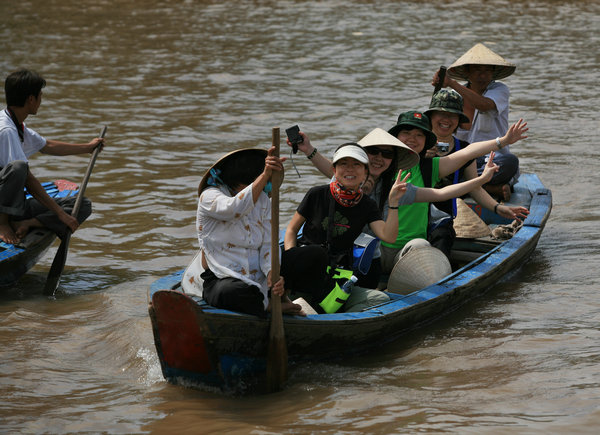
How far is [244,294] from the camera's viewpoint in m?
4.72

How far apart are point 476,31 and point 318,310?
14499mm

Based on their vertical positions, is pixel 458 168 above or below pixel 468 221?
above

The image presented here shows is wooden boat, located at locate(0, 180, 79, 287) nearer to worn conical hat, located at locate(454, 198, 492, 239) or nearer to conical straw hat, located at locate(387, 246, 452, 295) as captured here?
conical straw hat, located at locate(387, 246, 452, 295)

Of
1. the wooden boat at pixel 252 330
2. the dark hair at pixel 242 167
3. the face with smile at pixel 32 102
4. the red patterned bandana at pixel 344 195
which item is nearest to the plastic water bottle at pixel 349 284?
the wooden boat at pixel 252 330

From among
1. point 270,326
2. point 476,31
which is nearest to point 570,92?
point 476,31

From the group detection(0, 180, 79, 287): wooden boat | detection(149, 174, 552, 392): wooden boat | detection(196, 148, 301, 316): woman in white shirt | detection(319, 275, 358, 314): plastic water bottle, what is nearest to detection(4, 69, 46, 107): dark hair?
detection(0, 180, 79, 287): wooden boat

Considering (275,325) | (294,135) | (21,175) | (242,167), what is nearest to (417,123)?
(294,135)

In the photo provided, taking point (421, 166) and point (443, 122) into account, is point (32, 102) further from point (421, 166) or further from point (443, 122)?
point (443, 122)

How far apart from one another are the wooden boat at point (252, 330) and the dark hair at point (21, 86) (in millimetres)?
2012

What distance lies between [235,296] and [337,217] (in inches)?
42.1

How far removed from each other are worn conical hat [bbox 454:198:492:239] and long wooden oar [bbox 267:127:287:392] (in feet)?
8.66

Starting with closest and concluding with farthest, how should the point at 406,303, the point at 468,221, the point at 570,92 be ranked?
the point at 406,303, the point at 468,221, the point at 570,92

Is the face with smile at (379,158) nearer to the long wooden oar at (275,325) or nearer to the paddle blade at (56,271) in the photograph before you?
the long wooden oar at (275,325)

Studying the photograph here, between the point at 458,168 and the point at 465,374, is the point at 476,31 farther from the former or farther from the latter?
the point at 465,374
